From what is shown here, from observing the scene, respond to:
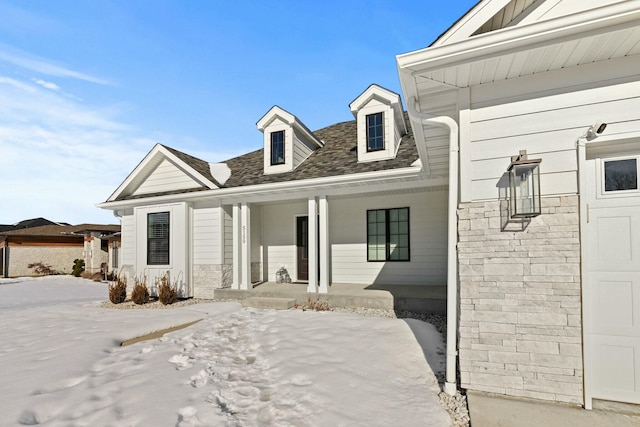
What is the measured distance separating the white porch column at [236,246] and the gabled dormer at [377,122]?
3.86 metres

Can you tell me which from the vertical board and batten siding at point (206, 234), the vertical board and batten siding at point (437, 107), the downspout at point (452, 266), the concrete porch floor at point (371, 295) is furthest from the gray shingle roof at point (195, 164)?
the downspout at point (452, 266)

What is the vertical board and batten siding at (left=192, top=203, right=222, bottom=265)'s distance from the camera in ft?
29.1

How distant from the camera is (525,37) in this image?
2.56 meters

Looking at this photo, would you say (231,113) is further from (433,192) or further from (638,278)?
(638,278)

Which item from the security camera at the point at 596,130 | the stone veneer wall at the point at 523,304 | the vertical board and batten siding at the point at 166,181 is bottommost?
the stone veneer wall at the point at 523,304

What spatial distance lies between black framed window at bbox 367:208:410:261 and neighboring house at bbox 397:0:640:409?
547 centimetres

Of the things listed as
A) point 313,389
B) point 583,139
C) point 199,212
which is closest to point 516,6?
point 583,139

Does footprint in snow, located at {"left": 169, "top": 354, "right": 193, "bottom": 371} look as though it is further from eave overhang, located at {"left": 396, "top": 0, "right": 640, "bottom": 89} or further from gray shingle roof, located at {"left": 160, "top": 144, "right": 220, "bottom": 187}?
gray shingle roof, located at {"left": 160, "top": 144, "right": 220, "bottom": 187}

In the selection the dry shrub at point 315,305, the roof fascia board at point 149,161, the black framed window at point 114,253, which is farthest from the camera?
the black framed window at point 114,253

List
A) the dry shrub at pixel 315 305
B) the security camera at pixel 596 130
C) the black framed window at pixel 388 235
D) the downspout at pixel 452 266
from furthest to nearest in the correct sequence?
1. the black framed window at pixel 388 235
2. the dry shrub at pixel 315 305
3. the downspout at pixel 452 266
4. the security camera at pixel 596 130

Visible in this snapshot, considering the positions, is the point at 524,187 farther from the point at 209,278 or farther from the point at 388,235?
the point at 209,278

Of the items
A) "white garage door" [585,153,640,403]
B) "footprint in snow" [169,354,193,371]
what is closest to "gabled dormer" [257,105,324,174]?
"footprint in snow" [169,354,193,371]

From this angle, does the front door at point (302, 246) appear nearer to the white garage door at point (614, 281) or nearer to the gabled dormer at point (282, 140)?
the gabled dormer at point (282, 140)

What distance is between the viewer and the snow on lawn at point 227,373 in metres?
2.69
